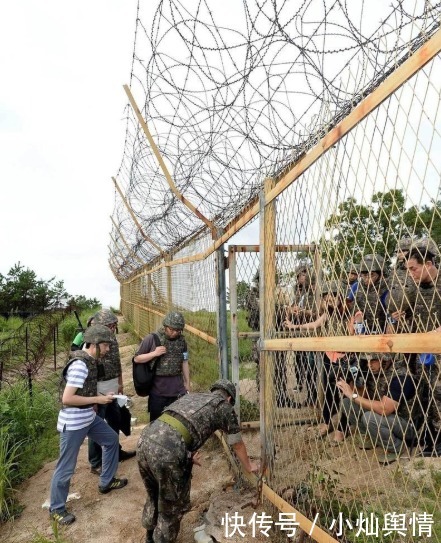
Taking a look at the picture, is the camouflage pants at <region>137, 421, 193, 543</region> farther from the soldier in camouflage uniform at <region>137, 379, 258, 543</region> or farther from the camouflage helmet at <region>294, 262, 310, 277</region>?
the camouflage helmet at <region>294, 262, 310, 277</region>

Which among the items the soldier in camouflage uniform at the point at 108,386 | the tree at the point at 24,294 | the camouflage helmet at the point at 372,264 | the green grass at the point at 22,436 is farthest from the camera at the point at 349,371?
the tree at the point at 24,294

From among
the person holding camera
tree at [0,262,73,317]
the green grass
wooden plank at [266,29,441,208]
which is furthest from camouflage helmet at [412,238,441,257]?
tree at [0,262,73,317]

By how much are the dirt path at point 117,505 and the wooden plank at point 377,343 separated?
1.47 m

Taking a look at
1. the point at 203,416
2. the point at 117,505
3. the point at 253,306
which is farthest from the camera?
the point at 253,306

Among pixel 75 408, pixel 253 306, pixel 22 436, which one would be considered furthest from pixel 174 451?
pixel 22 436

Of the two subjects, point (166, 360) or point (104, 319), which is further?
point (104, 319)

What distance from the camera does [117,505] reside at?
11.9ft

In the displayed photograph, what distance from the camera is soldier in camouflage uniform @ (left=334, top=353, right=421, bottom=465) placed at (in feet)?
5.97

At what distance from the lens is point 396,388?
3.17 metres

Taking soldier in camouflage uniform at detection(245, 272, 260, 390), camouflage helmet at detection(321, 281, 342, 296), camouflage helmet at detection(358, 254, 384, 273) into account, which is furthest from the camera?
soldier in camouflage uniform at detection(245, 272, 260, 390)

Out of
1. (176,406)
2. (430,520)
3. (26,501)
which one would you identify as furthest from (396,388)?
(26,501)

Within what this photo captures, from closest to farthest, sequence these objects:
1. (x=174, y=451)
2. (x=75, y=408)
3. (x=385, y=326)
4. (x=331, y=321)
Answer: (x=331, y=321)
(x=385, y=326)
(x=174, y=451)
(x=75, y=408)

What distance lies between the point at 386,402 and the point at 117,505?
7.45 feet

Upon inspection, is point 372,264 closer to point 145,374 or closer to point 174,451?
point 174,451
